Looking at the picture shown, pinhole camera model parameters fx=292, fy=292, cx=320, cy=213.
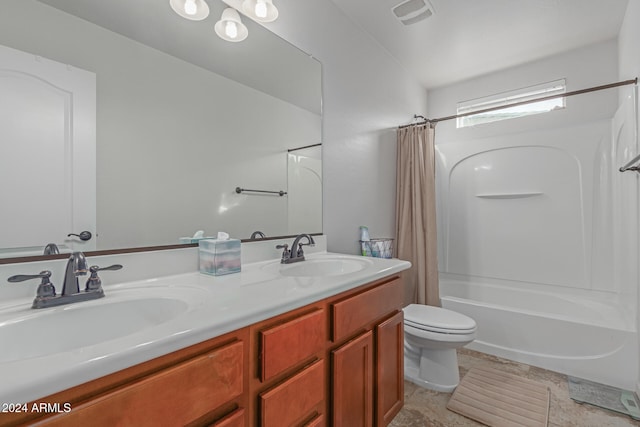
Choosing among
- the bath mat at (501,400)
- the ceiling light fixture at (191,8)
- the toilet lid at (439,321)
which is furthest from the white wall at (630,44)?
the ceiling light fixture at (191,8)

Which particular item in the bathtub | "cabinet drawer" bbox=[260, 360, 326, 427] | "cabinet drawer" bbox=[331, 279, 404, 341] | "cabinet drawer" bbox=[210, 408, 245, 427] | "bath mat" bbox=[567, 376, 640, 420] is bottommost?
"bath mat" bbox=[567, 376, 640, 420]

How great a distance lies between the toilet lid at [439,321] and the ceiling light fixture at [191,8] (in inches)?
78.5

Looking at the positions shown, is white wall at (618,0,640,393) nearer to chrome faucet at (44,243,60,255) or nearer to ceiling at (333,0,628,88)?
ceiling at (333,0,628,88)

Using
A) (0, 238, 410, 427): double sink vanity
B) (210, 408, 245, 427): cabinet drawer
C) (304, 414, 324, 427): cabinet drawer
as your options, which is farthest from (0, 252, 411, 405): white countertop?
(304, 414, 324, 427): cabinet drawer

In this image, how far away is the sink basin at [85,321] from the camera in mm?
663

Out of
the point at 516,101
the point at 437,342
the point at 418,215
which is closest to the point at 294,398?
the point at 437,342

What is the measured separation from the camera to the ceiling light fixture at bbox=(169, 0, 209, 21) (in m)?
1.21

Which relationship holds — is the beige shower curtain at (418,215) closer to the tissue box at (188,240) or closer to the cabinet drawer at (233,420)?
the tissue box at (188,240)

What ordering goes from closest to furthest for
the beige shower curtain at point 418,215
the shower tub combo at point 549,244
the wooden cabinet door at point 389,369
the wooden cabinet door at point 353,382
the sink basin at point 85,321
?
the sink basin at point 85,321 < the wooden cabinet door at point 353,382 < the wooden cabinet door at point 389,369 < the shower tub combo at point 549,244 < the beige shower curtain at point 418,215

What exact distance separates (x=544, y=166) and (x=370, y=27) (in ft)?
6.45

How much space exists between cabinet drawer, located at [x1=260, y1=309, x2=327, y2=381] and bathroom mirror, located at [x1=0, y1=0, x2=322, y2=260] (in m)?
0.62

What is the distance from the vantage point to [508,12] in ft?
6.72

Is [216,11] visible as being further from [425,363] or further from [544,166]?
[544,166]

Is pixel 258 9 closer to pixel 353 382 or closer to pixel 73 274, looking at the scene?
pixel 73 274
